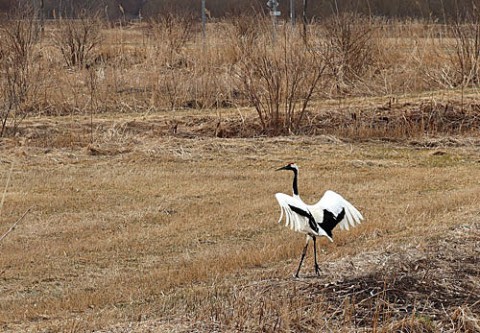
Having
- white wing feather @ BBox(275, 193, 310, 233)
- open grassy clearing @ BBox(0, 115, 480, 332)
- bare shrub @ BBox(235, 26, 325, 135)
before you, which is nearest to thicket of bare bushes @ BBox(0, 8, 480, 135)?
bare shrub @ BBox(235, 26, 325, 135)

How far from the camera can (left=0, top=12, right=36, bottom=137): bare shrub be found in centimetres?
1495

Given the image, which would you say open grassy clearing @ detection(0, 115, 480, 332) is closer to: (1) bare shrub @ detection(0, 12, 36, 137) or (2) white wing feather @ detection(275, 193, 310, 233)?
(2) white wing feather @ detection(275, 193, 310, 233)

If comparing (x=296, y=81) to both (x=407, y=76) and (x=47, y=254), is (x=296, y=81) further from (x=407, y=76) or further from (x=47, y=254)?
(x=47, y=254)

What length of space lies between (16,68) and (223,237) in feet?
23.7

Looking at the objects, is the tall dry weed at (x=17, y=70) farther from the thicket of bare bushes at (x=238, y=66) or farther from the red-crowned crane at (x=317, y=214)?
the red-crowned crane at (x=317, y=214)

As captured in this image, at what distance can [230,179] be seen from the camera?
39.1 ft

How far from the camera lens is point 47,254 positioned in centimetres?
845

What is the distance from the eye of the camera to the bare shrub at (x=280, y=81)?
1469cm

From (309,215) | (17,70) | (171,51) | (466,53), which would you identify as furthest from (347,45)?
(309,215)

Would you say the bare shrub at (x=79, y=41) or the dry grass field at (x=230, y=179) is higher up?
the bare shrub at (x=79, y=41)

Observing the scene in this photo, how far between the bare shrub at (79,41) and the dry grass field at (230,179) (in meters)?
0.08

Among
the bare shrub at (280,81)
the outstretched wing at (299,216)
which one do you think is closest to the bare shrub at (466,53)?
the bare shrub at (280,81)

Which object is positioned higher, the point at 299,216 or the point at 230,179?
the point at 299,216

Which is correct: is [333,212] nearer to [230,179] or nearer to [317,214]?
[317,214]
